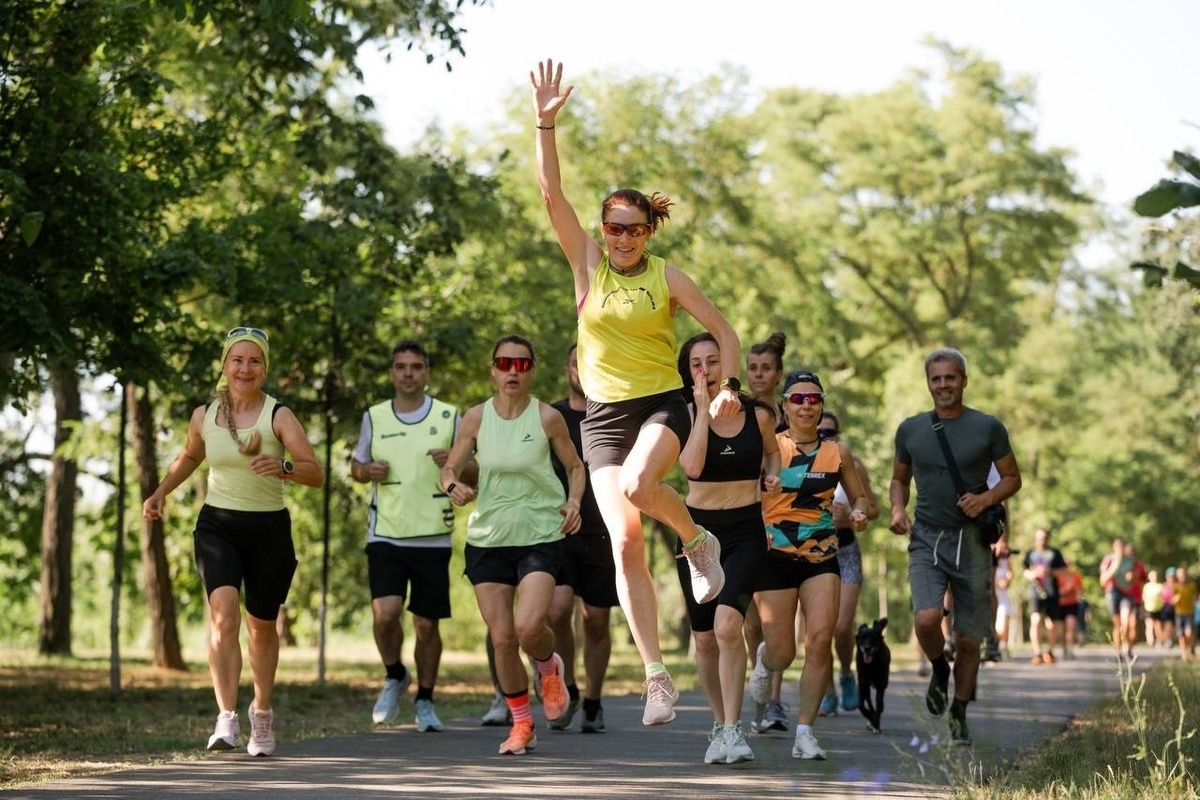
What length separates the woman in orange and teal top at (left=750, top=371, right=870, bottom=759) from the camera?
1012 cm

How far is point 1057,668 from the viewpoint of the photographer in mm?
24875

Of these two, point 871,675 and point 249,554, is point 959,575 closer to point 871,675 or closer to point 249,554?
point 871,675

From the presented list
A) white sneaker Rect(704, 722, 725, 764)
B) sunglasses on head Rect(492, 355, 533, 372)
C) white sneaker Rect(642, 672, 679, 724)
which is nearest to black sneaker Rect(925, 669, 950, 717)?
white sneaker Rect(704, 722, 725, 764)

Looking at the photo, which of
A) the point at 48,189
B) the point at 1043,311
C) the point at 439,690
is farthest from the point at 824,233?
the point at 48,189

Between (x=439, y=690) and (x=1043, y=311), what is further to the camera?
(x=1043, y=311)

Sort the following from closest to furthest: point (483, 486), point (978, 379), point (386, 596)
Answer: point (483, 486) → point (386, 596) → point (978, 379)

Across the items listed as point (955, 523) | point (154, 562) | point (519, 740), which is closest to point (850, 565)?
point (955, 523)

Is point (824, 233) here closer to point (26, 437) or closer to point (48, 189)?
point (26, 437)

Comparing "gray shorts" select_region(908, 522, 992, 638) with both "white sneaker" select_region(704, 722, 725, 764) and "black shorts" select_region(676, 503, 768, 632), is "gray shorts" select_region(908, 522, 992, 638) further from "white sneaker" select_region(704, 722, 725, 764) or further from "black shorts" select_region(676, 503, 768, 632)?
"white sneaker" select_region(704, 722, 725, 764)

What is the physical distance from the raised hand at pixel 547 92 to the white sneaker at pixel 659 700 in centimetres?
260

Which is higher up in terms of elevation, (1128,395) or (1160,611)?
(1128,395)

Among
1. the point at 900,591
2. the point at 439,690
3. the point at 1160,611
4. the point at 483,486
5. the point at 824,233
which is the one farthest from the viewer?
the point at 900,591

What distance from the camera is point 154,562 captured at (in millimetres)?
24031

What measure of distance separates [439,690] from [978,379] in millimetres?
31144
